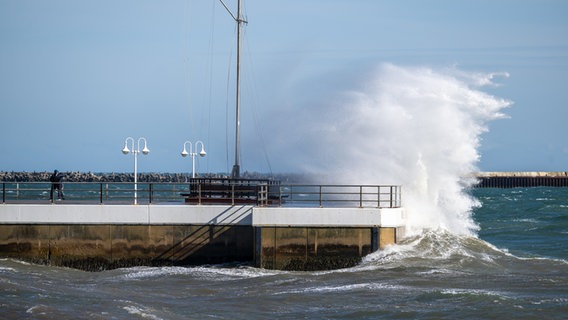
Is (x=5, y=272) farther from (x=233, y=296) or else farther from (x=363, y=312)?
(x=363, y=312)

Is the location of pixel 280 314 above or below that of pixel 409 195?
below

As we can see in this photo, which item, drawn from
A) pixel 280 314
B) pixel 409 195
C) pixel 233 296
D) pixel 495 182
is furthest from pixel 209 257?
pixel 495 182

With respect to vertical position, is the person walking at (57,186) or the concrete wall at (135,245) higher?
the person walking at (57,186)

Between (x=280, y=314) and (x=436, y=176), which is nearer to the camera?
(x=280, y=314)

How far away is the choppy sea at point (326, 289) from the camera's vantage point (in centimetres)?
1975

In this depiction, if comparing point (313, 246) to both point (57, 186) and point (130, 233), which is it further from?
point (57, 186)

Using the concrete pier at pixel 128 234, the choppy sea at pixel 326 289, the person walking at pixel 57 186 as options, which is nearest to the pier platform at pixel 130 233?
the concrete pier at pixel 128 234

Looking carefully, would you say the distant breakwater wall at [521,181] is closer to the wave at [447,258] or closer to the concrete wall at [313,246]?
the wave at [447,258]

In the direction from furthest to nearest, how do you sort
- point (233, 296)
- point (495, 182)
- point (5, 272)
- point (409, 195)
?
point (495, 182) → point (409, 195) → point (5, 272) → point (233, 296)

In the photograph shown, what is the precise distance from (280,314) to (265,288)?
10.5 ft

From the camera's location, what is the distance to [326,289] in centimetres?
2266

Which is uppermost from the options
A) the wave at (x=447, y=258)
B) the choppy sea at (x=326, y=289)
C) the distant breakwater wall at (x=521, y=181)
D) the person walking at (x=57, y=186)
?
the distant breakwater wall at (x=521, y=181)

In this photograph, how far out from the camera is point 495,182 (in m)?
143

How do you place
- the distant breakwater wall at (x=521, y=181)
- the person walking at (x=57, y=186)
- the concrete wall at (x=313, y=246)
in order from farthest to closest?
the distant breakwater wall at (x=521, y=181), the person walking at (x=57, y=186), the concrete wall at (x=313, y=246)
